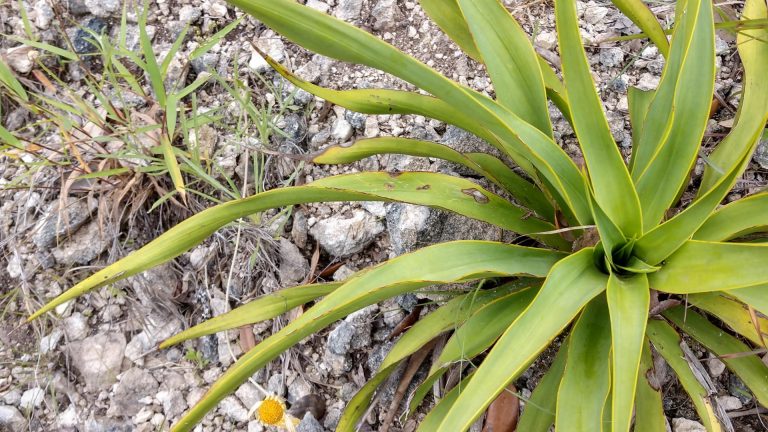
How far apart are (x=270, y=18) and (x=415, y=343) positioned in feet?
2.72

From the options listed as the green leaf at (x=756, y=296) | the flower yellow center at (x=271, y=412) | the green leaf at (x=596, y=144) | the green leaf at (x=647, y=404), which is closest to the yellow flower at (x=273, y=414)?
the flower yellow center at (x=271, y=412)

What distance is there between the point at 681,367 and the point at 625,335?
0.40 m

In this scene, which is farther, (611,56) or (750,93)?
(611,56)

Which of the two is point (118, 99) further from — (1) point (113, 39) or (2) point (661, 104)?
(2) point (661, 104)

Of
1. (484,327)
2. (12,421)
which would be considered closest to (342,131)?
(484,327)

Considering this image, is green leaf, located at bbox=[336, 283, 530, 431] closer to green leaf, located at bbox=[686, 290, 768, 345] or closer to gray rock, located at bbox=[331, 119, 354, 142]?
green leaf, located at bbox=[686, 290, 768, 345]

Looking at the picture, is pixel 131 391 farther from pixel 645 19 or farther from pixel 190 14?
pixel 645 19

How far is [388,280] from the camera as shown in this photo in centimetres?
118

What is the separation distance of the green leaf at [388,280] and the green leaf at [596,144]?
21cm

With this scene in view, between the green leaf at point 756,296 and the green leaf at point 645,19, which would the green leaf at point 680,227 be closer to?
the green leaf at point 756,296

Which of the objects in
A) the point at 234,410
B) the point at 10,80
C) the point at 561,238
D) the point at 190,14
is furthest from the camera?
the point at 190,14

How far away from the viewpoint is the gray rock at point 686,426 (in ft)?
4.97

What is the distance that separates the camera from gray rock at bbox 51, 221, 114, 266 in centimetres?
199

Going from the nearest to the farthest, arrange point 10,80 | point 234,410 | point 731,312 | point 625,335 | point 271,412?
point 625,335 → point 731,312 → point 271,412 → point 234,410 → point 10,80
